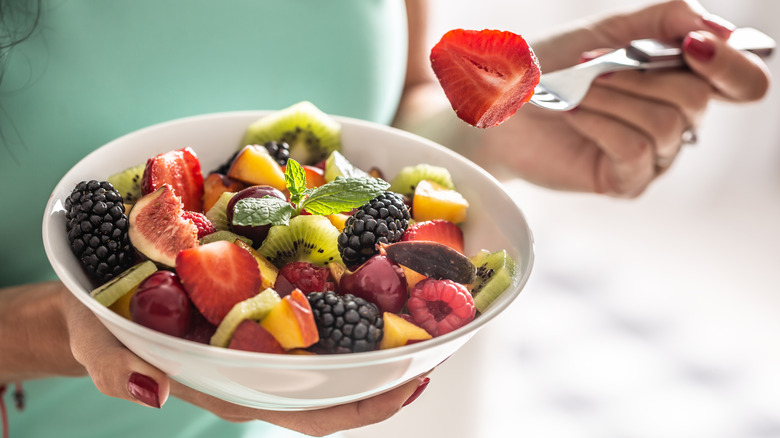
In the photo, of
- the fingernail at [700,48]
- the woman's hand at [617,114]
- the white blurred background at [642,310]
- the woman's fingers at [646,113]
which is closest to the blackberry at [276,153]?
the woman's hand at [617,114]

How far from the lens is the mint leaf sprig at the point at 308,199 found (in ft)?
3.03

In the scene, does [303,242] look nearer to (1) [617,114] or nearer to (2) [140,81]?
(2) [140,81]

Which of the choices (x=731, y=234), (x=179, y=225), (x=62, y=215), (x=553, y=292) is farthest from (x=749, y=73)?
(x=731, y=234)

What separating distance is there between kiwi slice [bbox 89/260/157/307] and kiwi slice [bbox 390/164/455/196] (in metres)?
0.45

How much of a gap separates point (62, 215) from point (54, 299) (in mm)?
215

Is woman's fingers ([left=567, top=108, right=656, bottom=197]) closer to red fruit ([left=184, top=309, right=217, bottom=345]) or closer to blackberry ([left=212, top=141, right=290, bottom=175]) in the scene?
blackberry ([left=212, top=141, right=290, bottom=175])

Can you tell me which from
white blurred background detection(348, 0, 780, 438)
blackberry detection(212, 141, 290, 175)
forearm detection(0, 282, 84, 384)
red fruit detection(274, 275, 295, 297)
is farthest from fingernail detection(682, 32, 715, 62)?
forearm detection(0, 282, 84, 384)

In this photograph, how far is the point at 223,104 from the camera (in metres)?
1.40

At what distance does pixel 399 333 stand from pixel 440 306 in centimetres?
9

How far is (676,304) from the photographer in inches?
125

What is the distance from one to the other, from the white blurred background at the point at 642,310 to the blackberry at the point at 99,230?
132 cm

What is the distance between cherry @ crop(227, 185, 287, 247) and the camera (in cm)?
97

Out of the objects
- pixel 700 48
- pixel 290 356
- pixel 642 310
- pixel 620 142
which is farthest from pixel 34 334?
pixel 642 310

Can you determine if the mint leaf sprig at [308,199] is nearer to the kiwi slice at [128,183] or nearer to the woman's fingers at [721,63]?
the kiwi slice at [128,183]
